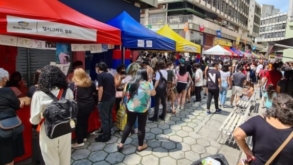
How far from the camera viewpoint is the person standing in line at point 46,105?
7.39ft

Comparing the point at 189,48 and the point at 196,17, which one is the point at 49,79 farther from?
the point at 196,17

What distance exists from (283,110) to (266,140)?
34 centimetres

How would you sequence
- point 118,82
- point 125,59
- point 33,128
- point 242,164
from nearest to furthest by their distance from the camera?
1. point 242,164
2. point 33,128
3. point 118,82
4. point 125,59

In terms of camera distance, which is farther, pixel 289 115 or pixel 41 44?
pixel 41 44

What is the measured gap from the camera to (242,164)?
7.30ft

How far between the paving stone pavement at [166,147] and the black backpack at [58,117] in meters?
1.46

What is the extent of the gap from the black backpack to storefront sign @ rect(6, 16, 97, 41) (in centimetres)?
104

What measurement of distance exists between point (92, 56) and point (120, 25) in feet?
5.85

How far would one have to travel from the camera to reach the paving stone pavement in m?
3.59

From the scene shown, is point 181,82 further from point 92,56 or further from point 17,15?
point 17,15

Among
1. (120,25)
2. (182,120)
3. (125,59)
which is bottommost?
(182,120)

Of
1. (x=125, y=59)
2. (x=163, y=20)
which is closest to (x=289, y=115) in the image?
(x=125, y=59)

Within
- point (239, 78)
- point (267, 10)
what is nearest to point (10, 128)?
point (239, 78)

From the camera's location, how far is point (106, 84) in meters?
3.99
